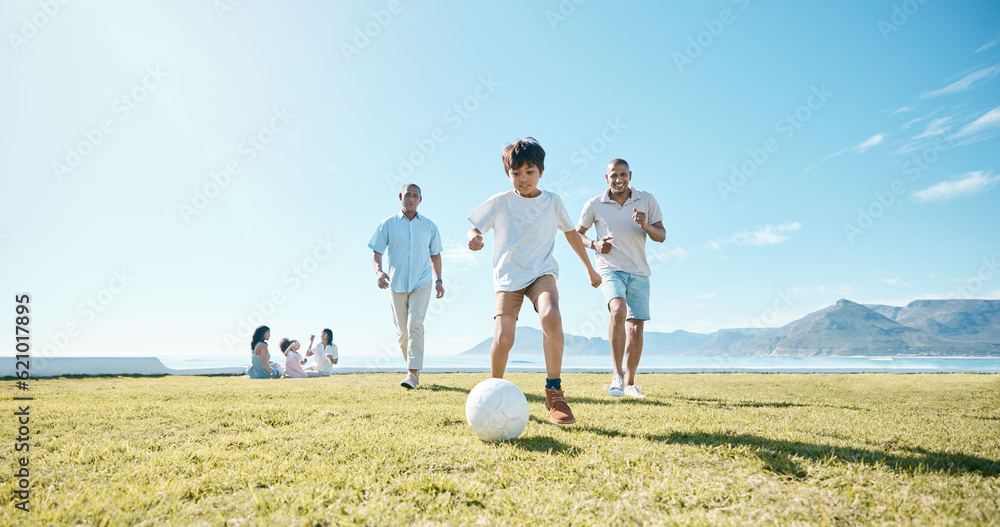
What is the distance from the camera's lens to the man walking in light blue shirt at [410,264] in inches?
267

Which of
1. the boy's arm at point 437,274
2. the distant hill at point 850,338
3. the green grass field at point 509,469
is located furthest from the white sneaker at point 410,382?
the distant hill at point 850,338

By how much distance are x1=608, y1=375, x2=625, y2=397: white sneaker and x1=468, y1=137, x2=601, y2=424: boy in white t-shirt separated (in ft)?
5.84

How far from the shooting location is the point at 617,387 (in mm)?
5508

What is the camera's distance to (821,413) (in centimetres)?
414

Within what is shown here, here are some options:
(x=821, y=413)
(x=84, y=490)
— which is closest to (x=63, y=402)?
(x=84, y=490)

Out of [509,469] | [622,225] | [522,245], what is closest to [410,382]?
[522,245]

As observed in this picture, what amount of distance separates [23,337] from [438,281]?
4480mm

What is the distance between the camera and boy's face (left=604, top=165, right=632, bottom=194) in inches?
239

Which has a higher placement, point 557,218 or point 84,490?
point 557,218

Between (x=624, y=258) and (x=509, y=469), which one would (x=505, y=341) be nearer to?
(x=509, y=469)

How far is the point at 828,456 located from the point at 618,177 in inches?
168

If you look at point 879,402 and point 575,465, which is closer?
point 575,465

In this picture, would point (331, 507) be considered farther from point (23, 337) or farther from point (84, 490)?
point (23, 337)

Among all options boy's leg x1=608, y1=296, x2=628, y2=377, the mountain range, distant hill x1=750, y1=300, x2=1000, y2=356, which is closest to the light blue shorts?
boy's leg x1=608, y1=296, x2=628, y2=377
